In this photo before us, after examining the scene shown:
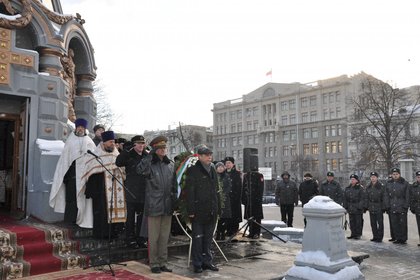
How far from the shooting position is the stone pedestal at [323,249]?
5.67m

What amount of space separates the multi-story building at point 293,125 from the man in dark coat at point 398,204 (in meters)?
57.1

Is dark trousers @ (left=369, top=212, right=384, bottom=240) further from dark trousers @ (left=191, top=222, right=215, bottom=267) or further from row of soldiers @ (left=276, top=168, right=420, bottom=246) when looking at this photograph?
dark trousers @ (left=191, top=222, right=215, bottom=267)

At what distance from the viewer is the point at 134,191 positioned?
279 inches

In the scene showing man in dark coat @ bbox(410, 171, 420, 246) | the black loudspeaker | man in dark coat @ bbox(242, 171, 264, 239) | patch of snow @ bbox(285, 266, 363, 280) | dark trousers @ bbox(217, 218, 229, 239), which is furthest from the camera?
man in dark coat @ bbox(410, 171, 420, 246)

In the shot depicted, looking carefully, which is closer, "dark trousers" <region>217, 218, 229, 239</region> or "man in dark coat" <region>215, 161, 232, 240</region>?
"man in dark coat" <region>215, 161, 232, 240</region>

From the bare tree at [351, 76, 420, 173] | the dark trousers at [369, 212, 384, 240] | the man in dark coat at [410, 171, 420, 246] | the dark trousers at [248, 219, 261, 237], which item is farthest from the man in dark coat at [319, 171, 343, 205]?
the bare tree at [351, 76, 420, 173]

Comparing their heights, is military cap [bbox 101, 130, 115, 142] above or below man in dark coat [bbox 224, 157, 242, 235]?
above

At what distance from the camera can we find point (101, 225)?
718 centimetres

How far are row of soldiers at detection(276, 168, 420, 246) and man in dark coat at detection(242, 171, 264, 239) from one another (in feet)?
8.65

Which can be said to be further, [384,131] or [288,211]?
[384,131]

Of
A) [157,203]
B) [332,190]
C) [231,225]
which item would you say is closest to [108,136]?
[157,203]

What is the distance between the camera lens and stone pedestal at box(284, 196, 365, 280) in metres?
5.67

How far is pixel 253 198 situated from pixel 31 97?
5284mm

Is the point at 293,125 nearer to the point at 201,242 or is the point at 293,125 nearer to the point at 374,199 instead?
the point at 374,199
